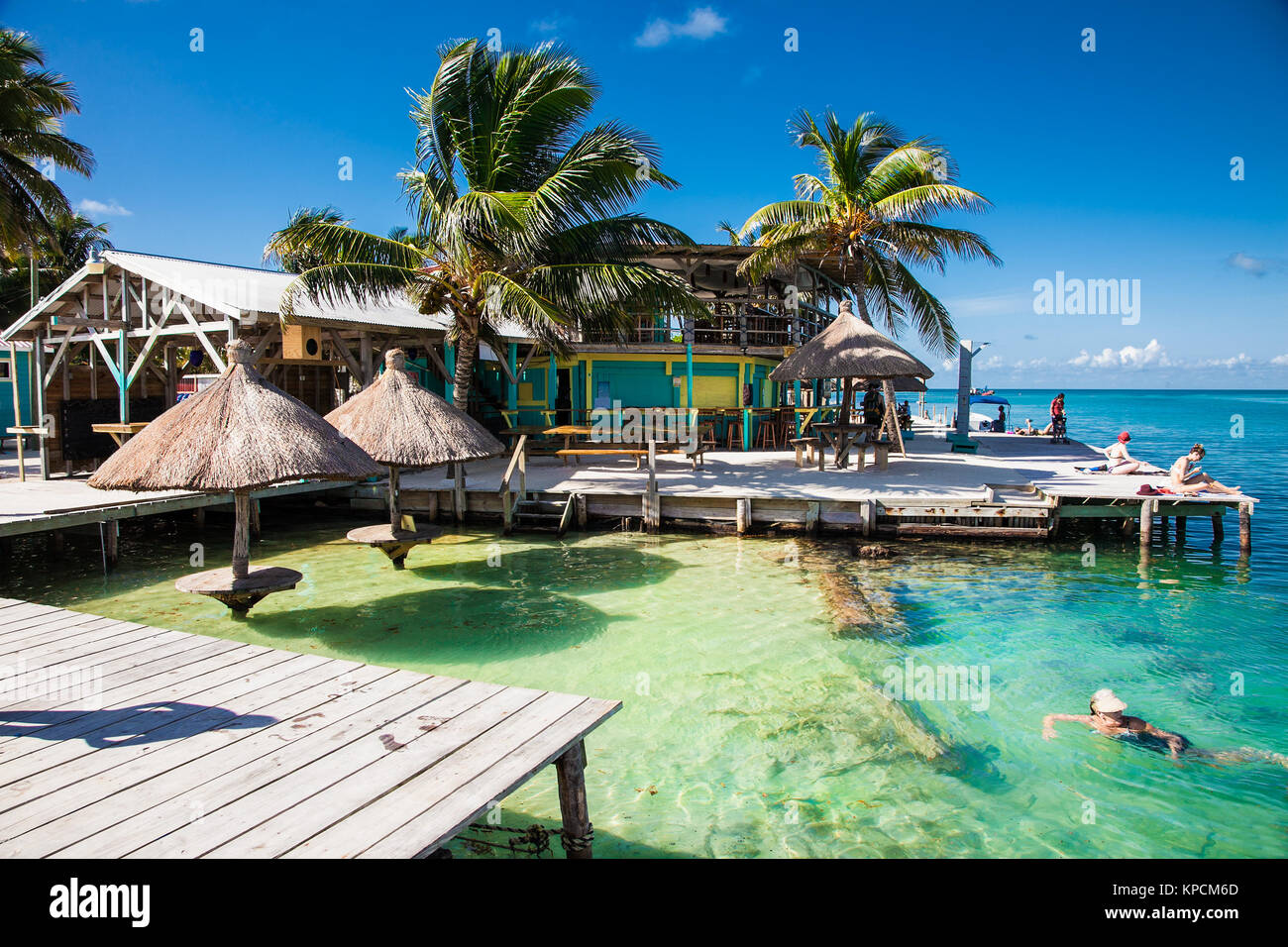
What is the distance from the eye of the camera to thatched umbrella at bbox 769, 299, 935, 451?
15.2 m

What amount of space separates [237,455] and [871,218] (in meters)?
15.6

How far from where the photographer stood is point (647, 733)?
19.2 ft

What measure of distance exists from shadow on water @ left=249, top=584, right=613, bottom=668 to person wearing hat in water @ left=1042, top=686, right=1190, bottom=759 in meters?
4.65

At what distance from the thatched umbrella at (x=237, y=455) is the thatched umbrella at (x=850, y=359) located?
33.4 feet

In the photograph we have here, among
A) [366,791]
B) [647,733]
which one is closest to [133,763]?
[366,791]

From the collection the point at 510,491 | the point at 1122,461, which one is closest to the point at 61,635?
the point at 510,491

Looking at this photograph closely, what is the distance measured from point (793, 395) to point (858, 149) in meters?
10.2

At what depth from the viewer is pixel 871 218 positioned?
1816 cm

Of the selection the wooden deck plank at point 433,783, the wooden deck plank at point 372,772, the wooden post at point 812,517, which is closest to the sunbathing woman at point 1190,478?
the wooden post at point 812,517

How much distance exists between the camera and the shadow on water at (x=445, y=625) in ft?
25.2

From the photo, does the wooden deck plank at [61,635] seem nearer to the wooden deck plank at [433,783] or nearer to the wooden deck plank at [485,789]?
the wooden deck plank at [433,783]

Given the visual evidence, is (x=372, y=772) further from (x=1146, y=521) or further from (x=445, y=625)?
(x=1146, y=521)

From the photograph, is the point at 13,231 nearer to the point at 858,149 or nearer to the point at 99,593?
the point at 99,593

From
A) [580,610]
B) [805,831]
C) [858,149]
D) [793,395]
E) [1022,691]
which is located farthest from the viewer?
[793,395]
